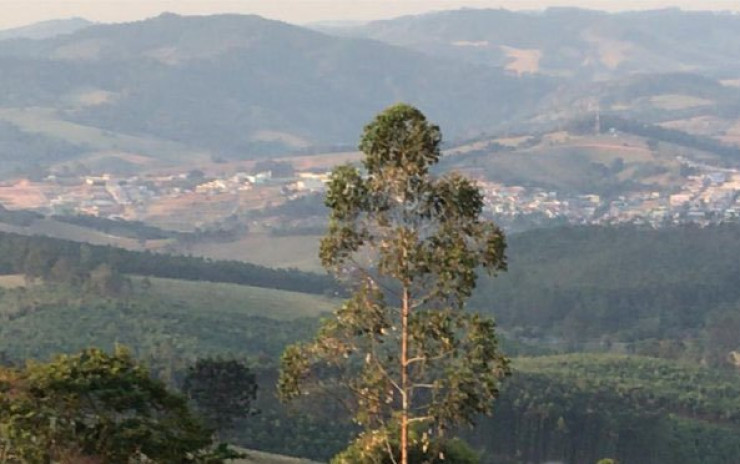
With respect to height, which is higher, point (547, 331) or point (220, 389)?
point (220, 389)

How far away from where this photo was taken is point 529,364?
105 meters

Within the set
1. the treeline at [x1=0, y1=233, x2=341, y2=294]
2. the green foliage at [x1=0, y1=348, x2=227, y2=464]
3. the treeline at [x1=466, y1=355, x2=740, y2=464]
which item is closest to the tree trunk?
the green foliage at [x1=0, y1=348, x2=227, y2=464]

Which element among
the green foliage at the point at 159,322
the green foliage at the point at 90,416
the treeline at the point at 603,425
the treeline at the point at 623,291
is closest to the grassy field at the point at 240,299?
the green foliage at the point at 159,322

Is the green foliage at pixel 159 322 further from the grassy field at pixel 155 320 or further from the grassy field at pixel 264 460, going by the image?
the grassy field at pixel 264 460

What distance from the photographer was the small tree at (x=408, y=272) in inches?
986

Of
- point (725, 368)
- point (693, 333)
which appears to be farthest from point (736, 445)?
point (693, 333)

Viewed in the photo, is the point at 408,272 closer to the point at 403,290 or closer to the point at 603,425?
the point at 403,290

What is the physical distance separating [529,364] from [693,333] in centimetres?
4941

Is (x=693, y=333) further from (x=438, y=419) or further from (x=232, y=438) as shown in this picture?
(x=438, y=419)

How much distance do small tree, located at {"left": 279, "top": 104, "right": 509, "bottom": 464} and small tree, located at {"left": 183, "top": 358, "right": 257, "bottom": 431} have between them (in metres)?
31.3

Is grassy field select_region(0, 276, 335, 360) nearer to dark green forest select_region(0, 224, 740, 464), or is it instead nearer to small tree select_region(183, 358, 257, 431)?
dark green forest select_region(0, 224, 740, 464)

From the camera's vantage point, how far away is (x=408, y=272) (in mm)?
25281

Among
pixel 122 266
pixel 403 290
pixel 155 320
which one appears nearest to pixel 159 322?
pixel 155 320

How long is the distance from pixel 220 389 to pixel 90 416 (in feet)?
94.1
